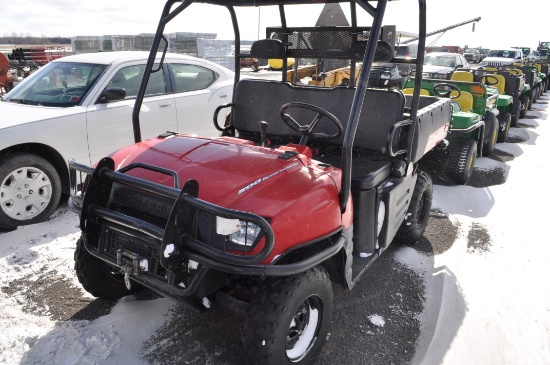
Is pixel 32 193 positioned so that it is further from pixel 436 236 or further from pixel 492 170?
pixel 492 170

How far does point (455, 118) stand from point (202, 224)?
190 inches

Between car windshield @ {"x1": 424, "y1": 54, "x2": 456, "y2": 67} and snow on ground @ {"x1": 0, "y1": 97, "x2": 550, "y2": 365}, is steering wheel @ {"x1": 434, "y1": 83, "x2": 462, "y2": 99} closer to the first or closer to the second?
snow on ground @ {"x1": 0, "y1": 97, "x2": 550, "y2": 365}

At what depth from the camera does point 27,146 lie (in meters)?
4.35

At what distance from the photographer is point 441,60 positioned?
15695mm

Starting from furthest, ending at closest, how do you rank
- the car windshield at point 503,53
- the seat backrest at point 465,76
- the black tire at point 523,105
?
the car windshield at point 503,53, the black tire at point 523,105, the seat backrest at point 465,76

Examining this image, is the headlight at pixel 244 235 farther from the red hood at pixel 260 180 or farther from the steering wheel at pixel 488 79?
the steering wheel at pixel 488 79

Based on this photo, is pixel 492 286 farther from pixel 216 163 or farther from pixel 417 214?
pixel 216 163

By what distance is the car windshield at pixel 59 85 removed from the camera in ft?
15.7

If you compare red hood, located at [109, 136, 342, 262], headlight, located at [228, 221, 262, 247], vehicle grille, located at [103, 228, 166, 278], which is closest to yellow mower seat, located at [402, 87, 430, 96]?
red hood, located at [109, 136, 342, 262]

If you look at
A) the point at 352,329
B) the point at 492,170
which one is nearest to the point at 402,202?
the point at 352,329

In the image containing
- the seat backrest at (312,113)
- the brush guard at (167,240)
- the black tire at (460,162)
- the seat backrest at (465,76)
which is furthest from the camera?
the seat backrest at (465,76)

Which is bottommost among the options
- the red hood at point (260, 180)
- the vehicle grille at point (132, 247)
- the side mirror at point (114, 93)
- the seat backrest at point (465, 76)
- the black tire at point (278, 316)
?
the black tire at point (278, 316)

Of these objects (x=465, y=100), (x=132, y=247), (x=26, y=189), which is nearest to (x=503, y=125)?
(x=465, y=100)

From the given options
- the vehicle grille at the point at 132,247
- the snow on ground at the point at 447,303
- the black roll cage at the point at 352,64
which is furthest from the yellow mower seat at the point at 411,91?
the vehicle grille at the point at 132,247
